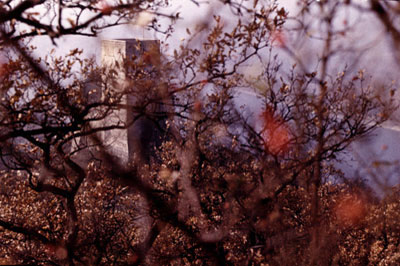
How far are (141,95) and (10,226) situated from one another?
423cm

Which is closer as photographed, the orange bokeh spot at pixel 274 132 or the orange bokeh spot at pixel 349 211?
the orange bokeh spot at pixel 274 132

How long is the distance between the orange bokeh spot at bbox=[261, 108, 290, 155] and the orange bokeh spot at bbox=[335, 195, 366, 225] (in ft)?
23.5

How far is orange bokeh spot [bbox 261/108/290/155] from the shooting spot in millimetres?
9258

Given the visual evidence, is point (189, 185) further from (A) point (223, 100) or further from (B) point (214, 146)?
(B) point (214, 146)

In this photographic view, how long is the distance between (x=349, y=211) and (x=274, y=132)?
911 cm

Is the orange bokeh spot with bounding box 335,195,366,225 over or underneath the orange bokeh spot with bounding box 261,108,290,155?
over

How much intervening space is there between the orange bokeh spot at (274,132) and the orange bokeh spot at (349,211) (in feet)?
23.5

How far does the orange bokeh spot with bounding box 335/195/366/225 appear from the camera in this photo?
16.2 m

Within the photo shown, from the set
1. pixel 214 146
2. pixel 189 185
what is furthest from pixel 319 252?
pixel 214 146

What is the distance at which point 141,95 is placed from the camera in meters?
8.13

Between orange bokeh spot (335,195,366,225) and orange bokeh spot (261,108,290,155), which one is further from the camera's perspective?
orange bokeh spot (335,195,366,225)

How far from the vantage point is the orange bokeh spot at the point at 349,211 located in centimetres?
1623

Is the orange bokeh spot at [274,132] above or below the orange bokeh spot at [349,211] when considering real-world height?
below

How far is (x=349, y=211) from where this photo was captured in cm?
1667
